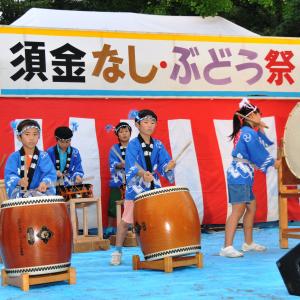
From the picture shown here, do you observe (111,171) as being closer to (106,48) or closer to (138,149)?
(106,48)

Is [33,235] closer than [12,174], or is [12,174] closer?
[33,235]

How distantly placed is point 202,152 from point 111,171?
1.06m

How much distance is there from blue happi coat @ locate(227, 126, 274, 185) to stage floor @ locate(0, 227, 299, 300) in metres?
0.61

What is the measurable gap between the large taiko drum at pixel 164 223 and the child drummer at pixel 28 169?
0.66 m

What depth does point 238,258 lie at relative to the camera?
4719 mm

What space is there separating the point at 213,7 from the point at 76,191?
396cm

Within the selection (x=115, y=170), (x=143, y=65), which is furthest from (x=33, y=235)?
(x=143, y=65)

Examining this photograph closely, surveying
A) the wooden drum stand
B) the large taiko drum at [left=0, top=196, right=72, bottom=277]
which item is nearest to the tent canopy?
the wooden drum stand

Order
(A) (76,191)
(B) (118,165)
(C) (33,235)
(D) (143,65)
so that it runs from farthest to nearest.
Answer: (D) (143,65) → (B) (118,165) → (A) (76,191) → (C) (33,235)

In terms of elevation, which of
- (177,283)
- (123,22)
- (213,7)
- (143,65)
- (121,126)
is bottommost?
(177,283)

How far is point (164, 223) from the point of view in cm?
416

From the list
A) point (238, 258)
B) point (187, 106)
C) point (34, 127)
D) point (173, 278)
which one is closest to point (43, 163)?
point (34, 127)

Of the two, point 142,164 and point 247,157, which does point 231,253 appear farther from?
point 142,164

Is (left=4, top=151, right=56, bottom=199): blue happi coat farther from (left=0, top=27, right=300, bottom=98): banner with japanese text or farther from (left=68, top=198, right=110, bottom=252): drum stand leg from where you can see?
(left=0, top=27, right=300, bottom=98): banner with japanese text
